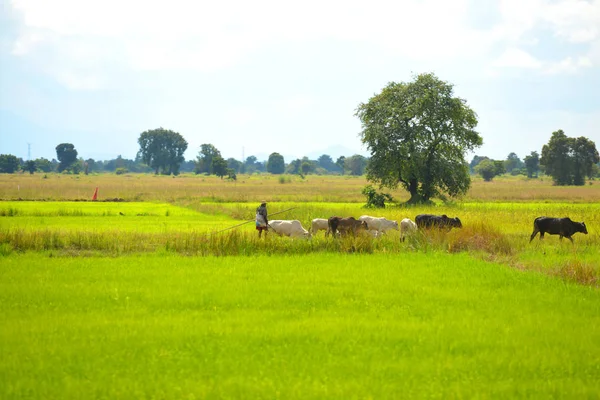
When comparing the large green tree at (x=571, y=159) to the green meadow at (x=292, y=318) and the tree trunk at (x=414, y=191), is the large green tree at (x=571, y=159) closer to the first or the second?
the tree trunk at (x=414, y=191)

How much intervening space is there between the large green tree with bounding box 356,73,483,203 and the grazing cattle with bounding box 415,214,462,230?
2186 cm

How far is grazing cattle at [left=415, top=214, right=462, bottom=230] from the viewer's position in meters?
21.6

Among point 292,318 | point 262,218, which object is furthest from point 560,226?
point 292,318

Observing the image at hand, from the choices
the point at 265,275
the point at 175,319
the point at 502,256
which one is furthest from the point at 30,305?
the point at 502,256

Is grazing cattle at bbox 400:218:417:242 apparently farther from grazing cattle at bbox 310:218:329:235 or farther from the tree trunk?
the tree trunk

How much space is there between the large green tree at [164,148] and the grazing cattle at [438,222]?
134 metres

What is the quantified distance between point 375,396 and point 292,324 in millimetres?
2935

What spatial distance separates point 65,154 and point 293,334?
501 feet

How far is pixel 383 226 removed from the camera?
2264cm

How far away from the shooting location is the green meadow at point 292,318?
23.8 feet

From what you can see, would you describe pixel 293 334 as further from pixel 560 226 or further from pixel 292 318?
pixel 560 226

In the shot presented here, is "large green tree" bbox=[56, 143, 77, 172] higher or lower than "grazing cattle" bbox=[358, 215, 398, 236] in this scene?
higher

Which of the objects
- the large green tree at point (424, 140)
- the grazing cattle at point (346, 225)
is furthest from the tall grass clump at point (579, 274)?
the large green tree at point (424, 140)

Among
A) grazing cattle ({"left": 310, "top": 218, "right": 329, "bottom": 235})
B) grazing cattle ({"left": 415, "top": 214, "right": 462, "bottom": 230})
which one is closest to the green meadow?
grazing cattle ({"left": 415, "top": 214, "right": 462, "bottom": 230})
